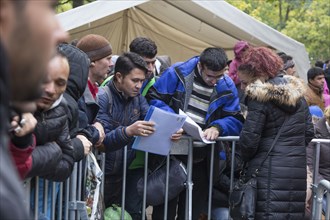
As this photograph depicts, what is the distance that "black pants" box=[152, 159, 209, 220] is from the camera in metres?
6.54

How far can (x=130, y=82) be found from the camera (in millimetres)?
5961

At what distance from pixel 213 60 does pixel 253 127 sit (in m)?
0.74

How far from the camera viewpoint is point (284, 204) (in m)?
5.91

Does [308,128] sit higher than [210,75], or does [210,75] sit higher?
[210,75]

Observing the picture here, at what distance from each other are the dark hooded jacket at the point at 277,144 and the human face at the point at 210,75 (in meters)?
0.45

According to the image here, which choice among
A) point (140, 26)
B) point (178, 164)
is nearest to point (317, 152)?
point (178, 164)

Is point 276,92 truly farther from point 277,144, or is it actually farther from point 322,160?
point 322,160

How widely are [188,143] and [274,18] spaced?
81.4 ft

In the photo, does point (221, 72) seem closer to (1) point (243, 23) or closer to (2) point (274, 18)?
(1) point (243, 23)

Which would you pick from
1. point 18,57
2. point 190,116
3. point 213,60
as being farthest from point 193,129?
point 18,57

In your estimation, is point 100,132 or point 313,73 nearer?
point 100,132

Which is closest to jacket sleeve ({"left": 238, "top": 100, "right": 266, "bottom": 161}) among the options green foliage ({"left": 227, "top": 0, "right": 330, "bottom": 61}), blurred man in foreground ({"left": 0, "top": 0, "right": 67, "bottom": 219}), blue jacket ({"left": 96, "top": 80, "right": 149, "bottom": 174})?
blue jacket ({"left": 96, "top": 80, "right": 149, "bottom": 174})

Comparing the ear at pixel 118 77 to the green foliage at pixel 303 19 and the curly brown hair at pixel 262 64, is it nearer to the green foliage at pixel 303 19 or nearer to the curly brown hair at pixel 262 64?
the curly brown hair at pixel 262 64

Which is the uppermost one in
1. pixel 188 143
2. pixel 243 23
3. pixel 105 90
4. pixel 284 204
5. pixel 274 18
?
pixel 274 18
